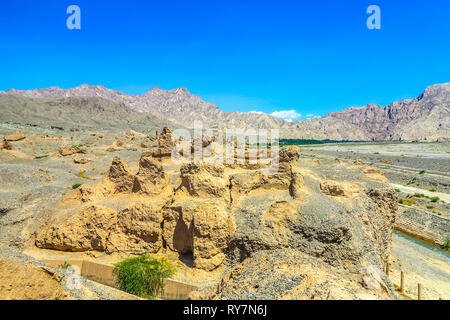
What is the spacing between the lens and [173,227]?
50.8ft

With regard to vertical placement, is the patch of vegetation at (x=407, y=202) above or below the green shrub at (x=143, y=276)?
below

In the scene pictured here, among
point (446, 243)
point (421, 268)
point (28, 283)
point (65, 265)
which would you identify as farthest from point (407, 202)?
point (28, 283)

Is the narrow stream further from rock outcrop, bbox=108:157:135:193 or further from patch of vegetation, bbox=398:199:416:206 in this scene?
rock outcrop, bbox=108:157:135:193

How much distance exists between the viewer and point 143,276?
43.5 feet

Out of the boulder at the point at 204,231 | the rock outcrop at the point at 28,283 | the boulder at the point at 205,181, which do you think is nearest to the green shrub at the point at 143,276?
the boulder at the point at 204,231

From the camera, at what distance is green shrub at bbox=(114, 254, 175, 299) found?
13.1 m

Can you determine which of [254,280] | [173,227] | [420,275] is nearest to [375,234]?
[420,275]

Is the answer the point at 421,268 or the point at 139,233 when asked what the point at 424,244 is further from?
the point at 139,233

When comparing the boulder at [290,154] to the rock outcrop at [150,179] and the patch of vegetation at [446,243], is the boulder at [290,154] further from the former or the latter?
the patch of vegetation at [446,243]

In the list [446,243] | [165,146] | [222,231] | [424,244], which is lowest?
[424,244]

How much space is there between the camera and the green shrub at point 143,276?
42.9 ft

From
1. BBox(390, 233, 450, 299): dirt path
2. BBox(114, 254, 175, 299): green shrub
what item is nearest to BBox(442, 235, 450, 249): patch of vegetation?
BBox(390, 233, 450, 299): dirt path

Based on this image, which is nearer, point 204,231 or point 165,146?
point 204,231
